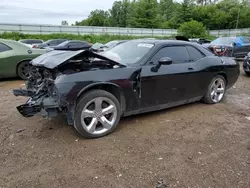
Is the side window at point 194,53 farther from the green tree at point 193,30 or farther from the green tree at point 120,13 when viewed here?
the green tree at point 120,13

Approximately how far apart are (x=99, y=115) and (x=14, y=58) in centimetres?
487

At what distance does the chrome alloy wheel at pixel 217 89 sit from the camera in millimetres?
4929

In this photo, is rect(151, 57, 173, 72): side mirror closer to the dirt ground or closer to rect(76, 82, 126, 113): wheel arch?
rect(76, 82, 126, 113): wheel arch

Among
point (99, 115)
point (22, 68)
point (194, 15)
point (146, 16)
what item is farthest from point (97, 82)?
point (194, 15)

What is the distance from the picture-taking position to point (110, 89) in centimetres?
337

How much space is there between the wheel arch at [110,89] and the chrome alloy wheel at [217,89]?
8.07 feet

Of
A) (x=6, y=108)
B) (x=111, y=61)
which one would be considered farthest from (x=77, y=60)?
(x=6, y=108)

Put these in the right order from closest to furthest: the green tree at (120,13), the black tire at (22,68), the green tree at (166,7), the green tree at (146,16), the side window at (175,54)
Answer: the side window at (175,54) → the black tire at (22,68) → the green tree at (146,16) → the green tree at (166,7) → the green tree at (120,13)

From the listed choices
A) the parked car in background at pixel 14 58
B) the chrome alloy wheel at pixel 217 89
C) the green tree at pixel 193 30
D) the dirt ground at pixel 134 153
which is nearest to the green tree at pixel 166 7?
the green tree at pixel 193 30

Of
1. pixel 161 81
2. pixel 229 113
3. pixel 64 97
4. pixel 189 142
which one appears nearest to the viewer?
pixel 64 97

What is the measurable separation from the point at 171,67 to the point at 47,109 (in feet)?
7.49

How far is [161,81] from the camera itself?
12.5 feet

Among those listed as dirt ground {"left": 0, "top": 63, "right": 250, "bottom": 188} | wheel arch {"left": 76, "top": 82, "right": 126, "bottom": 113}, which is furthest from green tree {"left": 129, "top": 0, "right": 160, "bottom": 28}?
wheel arch {"left": 76, "top": 82, "right": 126, "bottom": 113}

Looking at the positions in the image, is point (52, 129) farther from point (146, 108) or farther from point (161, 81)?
point (161, 81)
